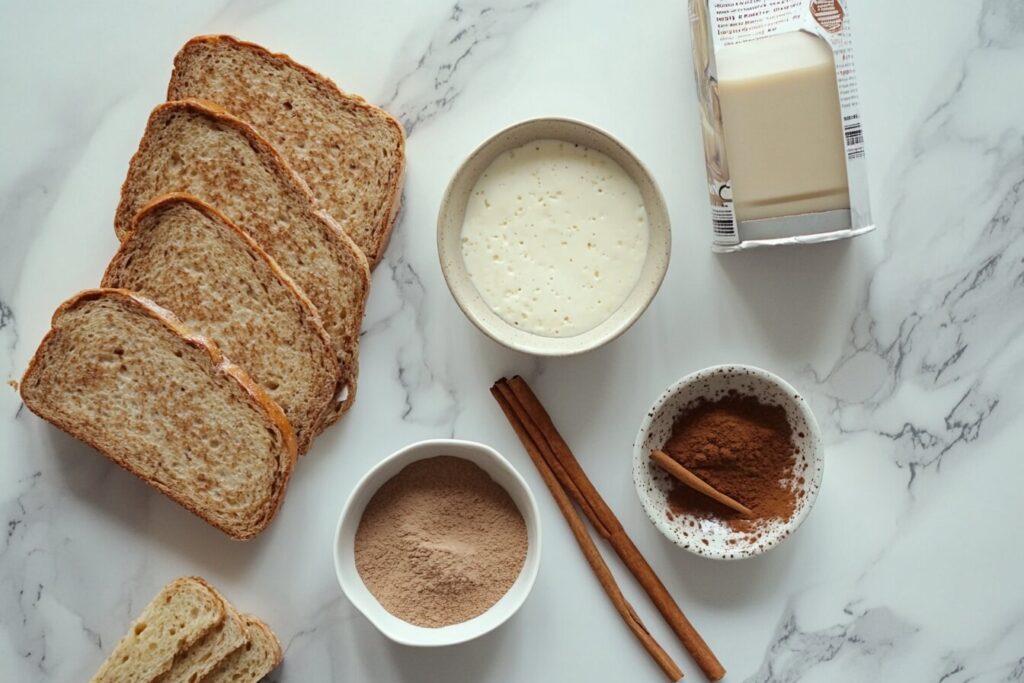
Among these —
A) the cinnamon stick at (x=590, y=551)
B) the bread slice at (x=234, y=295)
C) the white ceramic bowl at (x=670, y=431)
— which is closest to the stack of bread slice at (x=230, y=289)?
the bread slice at (x=234, y=295)

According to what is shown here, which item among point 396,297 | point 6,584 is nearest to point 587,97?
point 396,297

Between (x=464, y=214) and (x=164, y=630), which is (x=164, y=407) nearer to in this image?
(x=164, y=630)

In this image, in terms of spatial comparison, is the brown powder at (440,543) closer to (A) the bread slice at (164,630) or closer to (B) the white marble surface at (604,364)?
(B) the white marble surface at (604,364)

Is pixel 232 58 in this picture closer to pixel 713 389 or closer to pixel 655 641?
pixel 713 389

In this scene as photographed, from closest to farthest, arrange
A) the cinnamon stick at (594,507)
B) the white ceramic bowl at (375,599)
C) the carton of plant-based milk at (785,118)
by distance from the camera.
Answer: the carton of plant-based milk at (785,118), the white ceramic bowl at (375,599), the cinnamon stick at (594,507)

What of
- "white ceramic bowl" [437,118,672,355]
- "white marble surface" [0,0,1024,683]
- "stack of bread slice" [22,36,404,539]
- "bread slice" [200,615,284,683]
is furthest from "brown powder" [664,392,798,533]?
"bread slice" [200,615,284,683]

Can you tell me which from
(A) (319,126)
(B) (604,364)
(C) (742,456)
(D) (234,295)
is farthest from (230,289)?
(C) (742,456)

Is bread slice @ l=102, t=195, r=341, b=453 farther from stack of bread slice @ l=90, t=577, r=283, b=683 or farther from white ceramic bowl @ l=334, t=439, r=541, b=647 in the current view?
stack of bread slice @ l=90, t=577, r=283, b=683
